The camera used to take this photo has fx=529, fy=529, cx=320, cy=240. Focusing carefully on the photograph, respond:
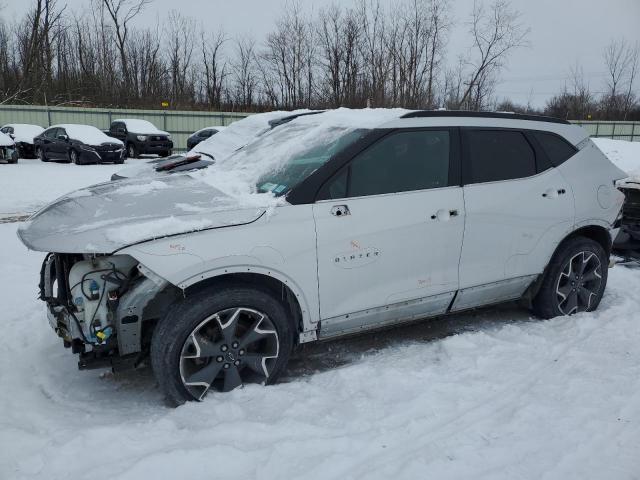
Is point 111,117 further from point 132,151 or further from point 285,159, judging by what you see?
point 285,159

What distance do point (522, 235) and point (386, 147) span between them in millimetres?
1362

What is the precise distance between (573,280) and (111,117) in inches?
1182

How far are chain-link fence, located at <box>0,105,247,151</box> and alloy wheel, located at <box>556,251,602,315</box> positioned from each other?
1099 inches

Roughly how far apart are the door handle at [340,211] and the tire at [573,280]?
210 cm

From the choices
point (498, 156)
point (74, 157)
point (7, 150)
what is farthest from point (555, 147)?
point (7, 150)

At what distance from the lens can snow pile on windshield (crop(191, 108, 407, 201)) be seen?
3.68m

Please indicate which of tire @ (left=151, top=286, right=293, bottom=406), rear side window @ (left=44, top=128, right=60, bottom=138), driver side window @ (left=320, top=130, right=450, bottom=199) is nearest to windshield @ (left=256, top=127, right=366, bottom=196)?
driver side window @ (left=320, top=130, right=450, bottom=199)

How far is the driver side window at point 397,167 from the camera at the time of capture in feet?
11.3

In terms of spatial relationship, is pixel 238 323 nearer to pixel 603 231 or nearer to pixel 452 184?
pixel 452 184

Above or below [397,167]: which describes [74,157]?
above

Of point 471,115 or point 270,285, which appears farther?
point 471,115

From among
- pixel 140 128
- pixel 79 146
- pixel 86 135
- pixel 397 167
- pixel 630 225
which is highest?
pixel 140 128

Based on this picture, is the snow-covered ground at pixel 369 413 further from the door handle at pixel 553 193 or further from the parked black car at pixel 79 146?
the parked black car at pixel 79 146

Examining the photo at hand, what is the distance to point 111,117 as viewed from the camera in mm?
30078
